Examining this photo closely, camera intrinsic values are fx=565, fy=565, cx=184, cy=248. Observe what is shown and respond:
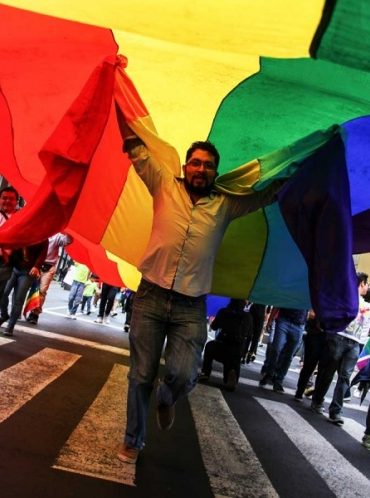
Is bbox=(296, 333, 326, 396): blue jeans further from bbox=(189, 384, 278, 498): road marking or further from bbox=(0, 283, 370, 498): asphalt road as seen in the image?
bbox=(189, 384, 278, 498): road marking

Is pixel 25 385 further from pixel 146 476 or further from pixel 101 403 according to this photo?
pixel 146 476

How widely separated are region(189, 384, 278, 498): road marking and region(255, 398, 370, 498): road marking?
57cm

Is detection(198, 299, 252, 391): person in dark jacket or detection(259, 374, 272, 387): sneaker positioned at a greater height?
detection(198, 299, 252, 391): person in dark jacket

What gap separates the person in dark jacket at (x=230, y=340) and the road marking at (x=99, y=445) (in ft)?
8.52

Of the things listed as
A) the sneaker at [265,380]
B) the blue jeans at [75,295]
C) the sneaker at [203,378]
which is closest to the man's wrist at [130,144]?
the sneaker at [203,378]

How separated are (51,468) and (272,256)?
9.49 feet

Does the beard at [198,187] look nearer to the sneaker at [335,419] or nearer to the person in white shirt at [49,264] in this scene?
the sneaker at [335,419]

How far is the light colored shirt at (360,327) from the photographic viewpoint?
759 centimetres

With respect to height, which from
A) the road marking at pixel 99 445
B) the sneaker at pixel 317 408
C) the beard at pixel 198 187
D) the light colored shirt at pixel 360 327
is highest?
the beard at pixel 198 187

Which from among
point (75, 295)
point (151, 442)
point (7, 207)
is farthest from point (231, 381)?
point (75, 295)

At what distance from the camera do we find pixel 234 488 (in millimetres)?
3703

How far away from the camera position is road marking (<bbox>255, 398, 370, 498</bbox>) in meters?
4.35

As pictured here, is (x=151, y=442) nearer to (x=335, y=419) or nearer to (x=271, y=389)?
(x=335, y=419)

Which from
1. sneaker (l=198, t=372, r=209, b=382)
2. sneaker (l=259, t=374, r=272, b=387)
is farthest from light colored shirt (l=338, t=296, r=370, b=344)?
sneaker (l=198, t=372, r=209, b=382)
